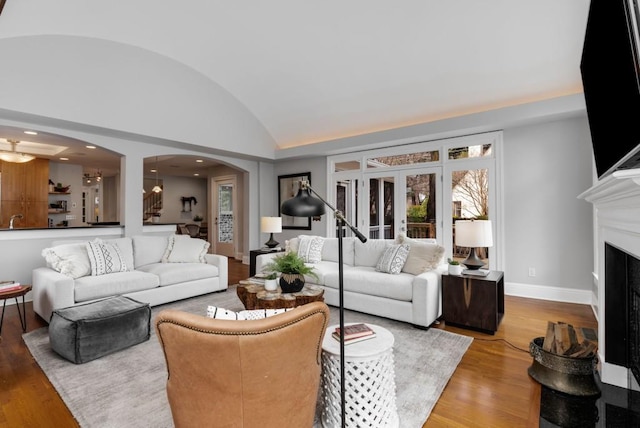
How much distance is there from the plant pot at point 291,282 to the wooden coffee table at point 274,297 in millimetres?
53

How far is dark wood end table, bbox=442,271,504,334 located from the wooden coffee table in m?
1.34

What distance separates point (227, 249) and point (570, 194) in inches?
294

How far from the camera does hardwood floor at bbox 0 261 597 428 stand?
1763 millimetres

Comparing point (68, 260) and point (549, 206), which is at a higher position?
point (549, 206)

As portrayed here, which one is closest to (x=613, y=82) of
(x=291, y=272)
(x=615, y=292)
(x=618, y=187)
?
(x=618, y=187)

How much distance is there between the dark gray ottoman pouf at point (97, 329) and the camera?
2379 millimetres

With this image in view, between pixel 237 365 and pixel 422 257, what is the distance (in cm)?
279

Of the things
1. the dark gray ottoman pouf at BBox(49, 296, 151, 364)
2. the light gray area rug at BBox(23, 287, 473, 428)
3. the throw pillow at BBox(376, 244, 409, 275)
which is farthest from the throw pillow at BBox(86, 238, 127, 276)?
the throw pillow at BBox(376, 244, 409, 275)

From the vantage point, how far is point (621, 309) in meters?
2.07

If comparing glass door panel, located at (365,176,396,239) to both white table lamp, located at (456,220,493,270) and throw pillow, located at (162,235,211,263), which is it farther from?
throw pillow, located at (162,235,211,263)

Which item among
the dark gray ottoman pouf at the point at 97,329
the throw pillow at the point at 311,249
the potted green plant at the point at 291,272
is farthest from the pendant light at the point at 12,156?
the potted green plant at the point at 291,272

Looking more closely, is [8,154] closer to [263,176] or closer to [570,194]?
[263,176]

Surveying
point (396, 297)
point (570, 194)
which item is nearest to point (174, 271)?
point (396, 297)

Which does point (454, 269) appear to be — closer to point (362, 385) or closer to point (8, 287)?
point (362, 385)
